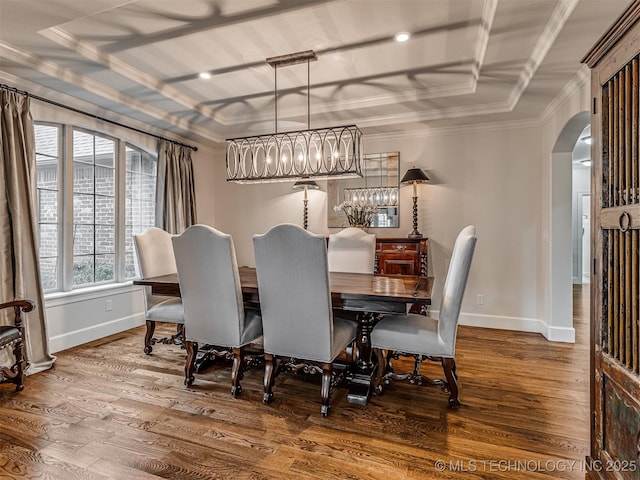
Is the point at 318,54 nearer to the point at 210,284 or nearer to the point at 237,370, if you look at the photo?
the point at 210,284

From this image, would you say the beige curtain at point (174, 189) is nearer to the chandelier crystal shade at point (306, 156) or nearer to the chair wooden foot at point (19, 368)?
the chandelier crystal shade at point (306, 156)

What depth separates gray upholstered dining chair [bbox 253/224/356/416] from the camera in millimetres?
2182

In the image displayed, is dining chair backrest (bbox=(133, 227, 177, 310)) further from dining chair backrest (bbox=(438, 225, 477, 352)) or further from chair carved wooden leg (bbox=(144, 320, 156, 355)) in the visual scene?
dining chair backrest (bbox=(438, 225, 477, 352))

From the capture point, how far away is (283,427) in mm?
2129

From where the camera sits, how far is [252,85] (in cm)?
368

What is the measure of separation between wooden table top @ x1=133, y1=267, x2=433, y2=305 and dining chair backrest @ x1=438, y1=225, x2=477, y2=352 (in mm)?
139

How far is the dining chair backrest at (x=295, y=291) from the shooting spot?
2.17 metres

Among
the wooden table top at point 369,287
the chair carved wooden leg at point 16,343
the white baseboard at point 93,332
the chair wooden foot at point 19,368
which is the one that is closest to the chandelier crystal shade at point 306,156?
the wooden table top at point 369,287

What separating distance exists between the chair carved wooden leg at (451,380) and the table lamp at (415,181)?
219cm

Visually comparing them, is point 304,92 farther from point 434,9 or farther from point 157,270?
point 157,270

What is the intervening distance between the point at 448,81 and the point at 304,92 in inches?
57.0

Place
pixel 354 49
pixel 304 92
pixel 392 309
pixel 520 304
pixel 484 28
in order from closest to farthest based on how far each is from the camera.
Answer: pixel 392 309 → pixel 484 28 → pixel 354 49 → pixel 304 92 → pixel 520 304

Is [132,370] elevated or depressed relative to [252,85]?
depressed

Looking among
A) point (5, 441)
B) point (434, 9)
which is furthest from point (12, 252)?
point (434, 9)
